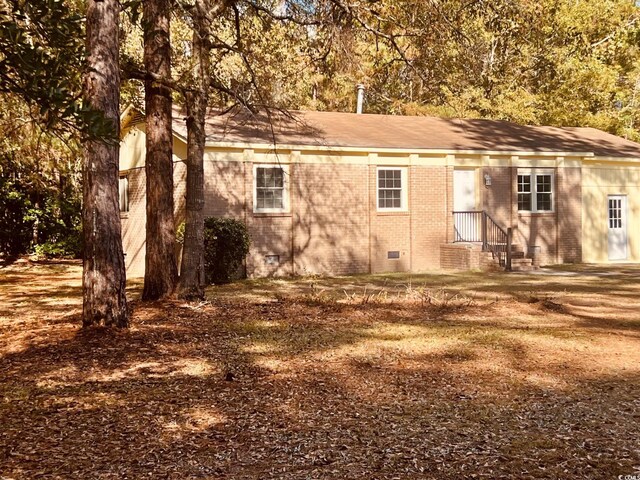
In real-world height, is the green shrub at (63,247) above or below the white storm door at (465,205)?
below

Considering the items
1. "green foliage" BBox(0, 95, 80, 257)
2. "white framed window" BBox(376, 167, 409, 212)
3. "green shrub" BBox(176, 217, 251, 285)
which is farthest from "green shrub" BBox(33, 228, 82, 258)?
"white framed window" BBox(376, 167, 409, 212)

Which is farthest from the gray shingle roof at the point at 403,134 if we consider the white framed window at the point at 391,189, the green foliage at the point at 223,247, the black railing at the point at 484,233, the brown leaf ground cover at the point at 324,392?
the brown leaf ground cover at the point at 324,392

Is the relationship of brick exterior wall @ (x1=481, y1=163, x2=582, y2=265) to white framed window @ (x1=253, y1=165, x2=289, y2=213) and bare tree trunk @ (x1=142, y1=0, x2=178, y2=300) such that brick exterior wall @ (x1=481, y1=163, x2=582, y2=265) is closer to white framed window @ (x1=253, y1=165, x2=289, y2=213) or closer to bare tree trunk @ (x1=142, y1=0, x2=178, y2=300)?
white framed window @ (x1=253, y1=165, x2=289, y2=213)

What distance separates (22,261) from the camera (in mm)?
25469

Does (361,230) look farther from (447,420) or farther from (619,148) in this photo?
(447,420)

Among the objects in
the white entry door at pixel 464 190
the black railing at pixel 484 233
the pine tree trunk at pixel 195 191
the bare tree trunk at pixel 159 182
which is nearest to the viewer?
the pine tree trunk at pixel 195 191

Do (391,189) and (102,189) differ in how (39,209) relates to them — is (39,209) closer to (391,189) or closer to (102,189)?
(391,189)

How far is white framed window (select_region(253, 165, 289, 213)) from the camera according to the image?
20750 millimetres

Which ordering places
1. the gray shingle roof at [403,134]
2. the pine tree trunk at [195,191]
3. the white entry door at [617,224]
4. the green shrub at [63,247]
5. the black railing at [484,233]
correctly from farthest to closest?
the green shrub at [63,247] < the white entry door at [617,224] < the black railing at [484,233] < the gray shingle roof at [403,134] < the pine tree trunk at [195,191]

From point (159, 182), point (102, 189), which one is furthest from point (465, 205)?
point (102, 189)

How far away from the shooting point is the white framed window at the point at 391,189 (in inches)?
891

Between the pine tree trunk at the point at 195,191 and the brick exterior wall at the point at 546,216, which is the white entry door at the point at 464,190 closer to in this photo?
the brick exterior wall at the point at 546,216

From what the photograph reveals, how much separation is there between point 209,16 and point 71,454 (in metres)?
9.57

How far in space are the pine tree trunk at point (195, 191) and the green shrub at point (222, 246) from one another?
4.67m
